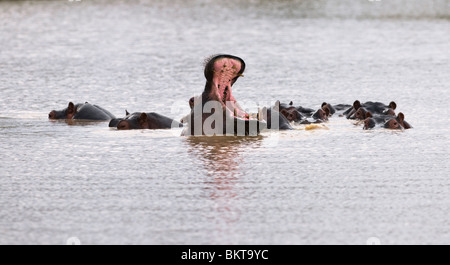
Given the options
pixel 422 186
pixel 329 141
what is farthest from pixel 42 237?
pixel 329 141

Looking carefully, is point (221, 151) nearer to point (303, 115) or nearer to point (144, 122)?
point (144, 122)

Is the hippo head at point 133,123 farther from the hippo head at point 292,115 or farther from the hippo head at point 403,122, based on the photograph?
the hippo head at point 403,122

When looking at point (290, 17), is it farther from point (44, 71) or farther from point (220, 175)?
point (220, 175)

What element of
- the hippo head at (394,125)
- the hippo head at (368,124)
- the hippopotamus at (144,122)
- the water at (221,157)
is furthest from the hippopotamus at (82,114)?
the hippo head at (394,125)

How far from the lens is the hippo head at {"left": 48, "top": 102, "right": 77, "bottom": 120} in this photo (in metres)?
12.9

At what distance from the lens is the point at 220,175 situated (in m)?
8.96

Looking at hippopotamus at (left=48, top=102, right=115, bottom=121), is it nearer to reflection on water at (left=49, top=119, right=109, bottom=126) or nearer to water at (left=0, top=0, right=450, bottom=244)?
reflection on water at (left=49, top=119, right=109, bottom=126)

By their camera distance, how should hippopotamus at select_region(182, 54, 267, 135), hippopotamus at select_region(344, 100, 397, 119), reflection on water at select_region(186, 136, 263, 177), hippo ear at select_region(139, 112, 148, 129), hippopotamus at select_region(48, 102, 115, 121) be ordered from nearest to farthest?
reflection on water at select_region(186, 136, 263, 177)
hippopotamus at select_region(182, 54, 267, 135)
hippo ear at select_region(139, 112, 148, 129)
hippopotamus at select_region(48, 102, 115, 121)
hippopotamus at select_region(344, 100, 397, 119)

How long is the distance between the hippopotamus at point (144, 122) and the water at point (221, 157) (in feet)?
0.75

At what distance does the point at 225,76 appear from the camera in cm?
1132

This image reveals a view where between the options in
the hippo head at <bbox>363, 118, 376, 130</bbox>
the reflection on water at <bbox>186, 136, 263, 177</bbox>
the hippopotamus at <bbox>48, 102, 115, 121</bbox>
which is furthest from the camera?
the hippopotamus at <bbox>48, 102, 115, 121</bbox>

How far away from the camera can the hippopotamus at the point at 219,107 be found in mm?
11250

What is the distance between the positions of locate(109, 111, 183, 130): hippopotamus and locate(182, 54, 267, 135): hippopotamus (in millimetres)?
731

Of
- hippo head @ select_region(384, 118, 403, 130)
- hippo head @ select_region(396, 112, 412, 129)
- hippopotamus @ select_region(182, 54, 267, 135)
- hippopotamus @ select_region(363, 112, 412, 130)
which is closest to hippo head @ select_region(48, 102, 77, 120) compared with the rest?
hippopotamus @ select_region(182, 54, 267, 135)
